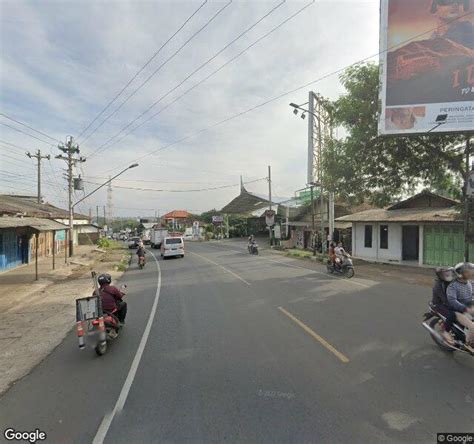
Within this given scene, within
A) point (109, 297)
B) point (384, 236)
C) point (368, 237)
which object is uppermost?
point (384, 236)

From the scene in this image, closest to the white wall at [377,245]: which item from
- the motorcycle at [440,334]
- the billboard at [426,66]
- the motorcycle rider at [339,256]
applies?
the motorcycle rider at [339,256]

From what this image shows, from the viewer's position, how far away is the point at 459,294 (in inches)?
216

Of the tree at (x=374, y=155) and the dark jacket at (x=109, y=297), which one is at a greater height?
the tree at (x=374, y=155)

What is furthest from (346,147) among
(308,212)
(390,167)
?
(308,212)

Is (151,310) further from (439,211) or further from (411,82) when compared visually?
(439,211)

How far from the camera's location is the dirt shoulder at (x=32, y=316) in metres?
6.08

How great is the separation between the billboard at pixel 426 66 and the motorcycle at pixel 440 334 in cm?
966

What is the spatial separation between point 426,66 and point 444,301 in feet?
38.8

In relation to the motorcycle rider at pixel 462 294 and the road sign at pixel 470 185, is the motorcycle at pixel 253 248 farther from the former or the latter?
the motorcycle rider at pixel 462 294

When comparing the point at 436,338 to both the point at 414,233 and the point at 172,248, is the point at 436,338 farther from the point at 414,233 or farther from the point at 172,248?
the point at 172,248

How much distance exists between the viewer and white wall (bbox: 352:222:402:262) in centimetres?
2152

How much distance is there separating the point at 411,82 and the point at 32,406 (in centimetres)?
1597

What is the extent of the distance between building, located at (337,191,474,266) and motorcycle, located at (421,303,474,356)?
11172 millimetres

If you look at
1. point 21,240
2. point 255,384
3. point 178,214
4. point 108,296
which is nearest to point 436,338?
point 255,384
